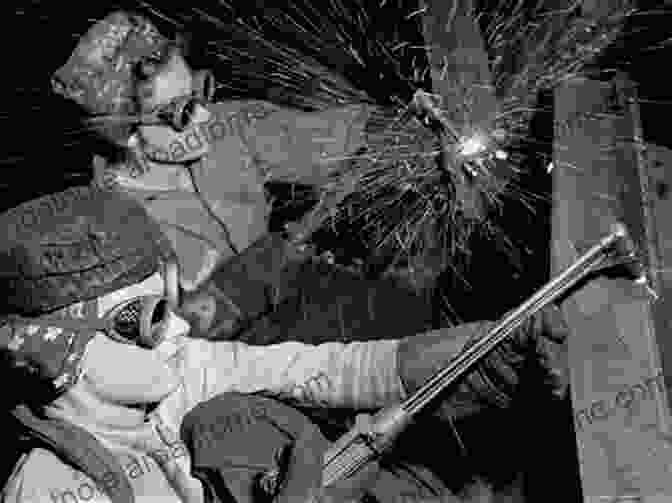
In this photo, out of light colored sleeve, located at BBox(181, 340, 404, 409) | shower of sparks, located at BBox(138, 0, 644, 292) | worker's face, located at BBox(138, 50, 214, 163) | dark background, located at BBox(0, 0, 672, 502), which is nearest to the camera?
light colored sleeve, located at BBox(181, 340, 404, 409)

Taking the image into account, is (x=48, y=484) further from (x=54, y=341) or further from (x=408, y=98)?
(x=408, y=98)

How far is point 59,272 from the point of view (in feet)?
5.50

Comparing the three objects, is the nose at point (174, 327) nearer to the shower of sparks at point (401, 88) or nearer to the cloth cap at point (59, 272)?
the cloth cap at point (59, 272)

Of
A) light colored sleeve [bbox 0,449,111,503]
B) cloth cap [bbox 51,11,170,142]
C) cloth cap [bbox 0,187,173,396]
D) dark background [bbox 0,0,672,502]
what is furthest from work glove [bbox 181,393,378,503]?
cloth cap [bbox 51,11,170,142]

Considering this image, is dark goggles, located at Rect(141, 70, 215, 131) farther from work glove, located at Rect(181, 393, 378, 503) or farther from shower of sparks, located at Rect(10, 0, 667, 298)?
work glove, located at Rect(181, 393, 378, 503)

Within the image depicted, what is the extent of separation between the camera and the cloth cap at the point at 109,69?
10.1ft

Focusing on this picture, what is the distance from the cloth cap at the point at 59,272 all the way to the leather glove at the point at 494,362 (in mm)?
909

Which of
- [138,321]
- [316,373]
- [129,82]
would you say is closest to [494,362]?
[316,373]

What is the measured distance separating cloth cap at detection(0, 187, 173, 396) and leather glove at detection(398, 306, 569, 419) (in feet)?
2.98

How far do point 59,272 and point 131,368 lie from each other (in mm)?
328

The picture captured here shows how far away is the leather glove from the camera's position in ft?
5.74

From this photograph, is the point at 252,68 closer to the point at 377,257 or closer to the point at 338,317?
the point at 377,257

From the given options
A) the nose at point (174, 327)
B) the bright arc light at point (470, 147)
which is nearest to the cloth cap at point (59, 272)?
the nose at point (174, 327)

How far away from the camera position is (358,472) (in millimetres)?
1954
